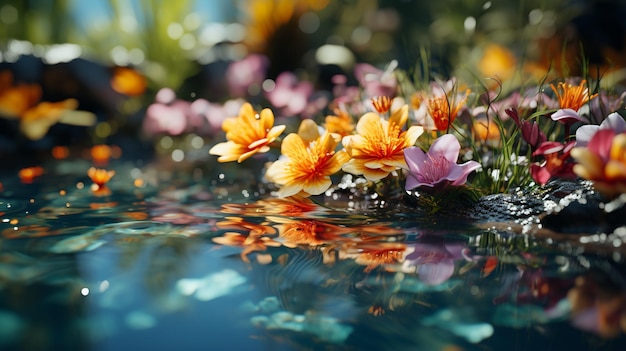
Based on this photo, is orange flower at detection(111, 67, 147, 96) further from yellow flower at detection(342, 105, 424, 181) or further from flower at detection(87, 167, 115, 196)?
yellow flower at detection(342, 105, 424, 181)

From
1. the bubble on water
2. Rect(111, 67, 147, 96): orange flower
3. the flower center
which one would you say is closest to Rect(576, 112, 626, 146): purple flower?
the flower center

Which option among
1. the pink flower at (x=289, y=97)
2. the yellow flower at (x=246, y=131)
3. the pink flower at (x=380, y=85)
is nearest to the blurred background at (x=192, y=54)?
the pink flower at (x=289, y=97)

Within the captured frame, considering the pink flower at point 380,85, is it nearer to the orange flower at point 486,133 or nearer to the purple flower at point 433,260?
the orange flower at point 486,133

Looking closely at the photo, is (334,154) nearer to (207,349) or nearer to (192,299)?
(192,299)

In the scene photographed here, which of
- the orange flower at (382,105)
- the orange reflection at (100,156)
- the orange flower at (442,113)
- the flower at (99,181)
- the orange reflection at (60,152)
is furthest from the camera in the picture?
the orange reflection at (60,152)

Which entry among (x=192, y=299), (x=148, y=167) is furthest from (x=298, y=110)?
(x=192, y=299)

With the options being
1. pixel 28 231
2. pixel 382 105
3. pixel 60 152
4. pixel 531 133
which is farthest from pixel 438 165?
pixel 60 152

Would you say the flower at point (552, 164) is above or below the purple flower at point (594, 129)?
below
